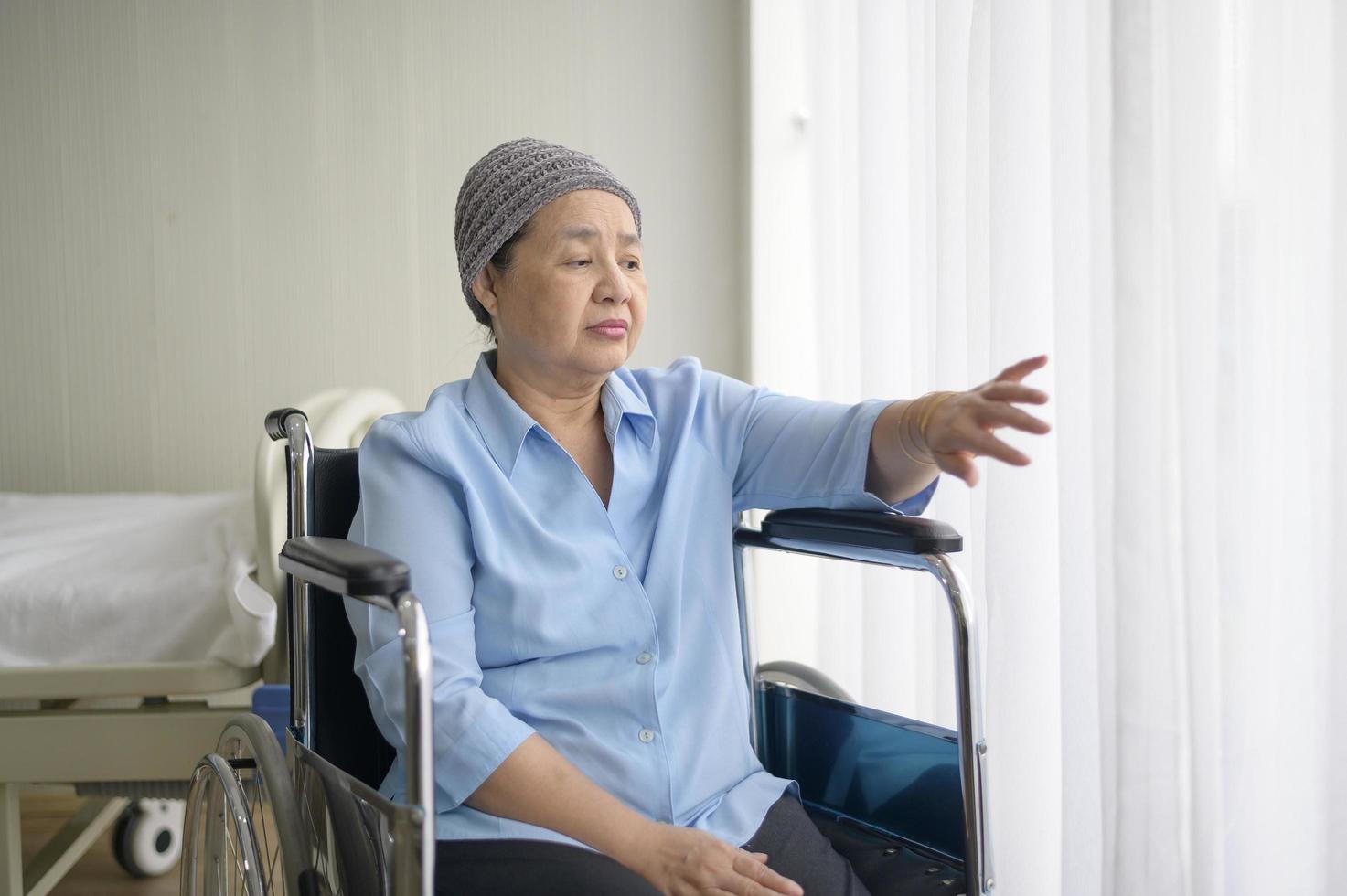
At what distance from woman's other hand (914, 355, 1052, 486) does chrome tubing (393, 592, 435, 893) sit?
1.70 feet

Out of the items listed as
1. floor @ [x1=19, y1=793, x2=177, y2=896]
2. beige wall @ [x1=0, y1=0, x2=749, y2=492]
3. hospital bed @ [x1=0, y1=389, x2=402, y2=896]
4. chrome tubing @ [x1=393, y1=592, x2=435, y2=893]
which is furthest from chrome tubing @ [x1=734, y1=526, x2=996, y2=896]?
beige wall @ [x1=0, y1=0, x2=749, y2=492]

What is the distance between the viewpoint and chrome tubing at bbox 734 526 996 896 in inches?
40.0

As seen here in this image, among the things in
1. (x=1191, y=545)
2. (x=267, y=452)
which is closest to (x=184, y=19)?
(x=267, y=452)

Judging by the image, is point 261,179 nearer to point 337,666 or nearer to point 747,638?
point 337,666

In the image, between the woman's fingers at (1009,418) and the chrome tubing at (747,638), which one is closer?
the woman's fingers at (1009,418)

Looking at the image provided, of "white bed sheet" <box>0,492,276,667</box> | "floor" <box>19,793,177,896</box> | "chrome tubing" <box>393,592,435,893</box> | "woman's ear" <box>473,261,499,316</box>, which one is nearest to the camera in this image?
"chrome tubing" <box>393,592,435,893</box>

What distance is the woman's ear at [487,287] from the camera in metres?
1.28

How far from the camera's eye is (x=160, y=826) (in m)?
2.28

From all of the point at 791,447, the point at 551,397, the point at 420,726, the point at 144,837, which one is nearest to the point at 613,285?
the point at 551,397

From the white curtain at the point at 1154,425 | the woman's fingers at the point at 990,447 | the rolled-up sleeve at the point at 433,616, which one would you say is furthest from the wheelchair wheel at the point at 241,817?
the white curtain at the point at 1154,425

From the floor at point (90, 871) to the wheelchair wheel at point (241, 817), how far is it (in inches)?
44.7

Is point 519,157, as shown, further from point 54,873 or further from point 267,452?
point 54,873

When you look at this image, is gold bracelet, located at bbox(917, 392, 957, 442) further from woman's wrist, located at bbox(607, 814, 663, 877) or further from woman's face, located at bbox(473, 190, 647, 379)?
woman's wrist, located at bbox(607, 814, 663, 877)

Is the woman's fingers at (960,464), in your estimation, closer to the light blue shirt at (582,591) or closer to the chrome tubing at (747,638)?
the light blue shirt at (582,591)
